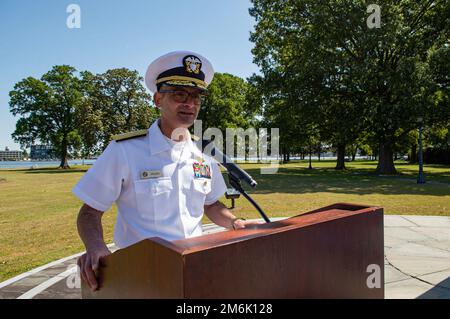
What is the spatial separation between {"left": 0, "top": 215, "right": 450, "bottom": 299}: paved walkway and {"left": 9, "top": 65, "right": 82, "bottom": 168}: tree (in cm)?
4643

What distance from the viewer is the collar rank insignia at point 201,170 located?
6.65 feet

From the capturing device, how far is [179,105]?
1907 millimetres

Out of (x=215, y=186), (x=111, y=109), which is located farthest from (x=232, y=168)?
(x=111, y=109)

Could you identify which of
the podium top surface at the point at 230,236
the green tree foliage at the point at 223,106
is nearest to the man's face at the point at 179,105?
the podium top surface at the point at 230,236

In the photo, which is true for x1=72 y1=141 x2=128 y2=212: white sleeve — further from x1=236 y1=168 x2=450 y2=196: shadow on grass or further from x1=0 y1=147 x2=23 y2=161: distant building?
x1=0 y1=147 x2=23 y2=161: distant building

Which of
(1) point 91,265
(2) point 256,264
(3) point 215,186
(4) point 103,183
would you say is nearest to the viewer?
(2) point 256,264

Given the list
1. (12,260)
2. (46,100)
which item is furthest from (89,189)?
(46,100)

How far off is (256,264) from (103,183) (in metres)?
0.92

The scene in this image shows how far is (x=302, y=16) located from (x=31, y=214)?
21.5m

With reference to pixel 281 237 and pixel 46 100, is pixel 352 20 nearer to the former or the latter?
pixel 281 237

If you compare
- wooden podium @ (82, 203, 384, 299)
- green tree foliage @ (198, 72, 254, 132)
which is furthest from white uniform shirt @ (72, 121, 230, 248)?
green tree foliage @ (198, 72, 254, 132)

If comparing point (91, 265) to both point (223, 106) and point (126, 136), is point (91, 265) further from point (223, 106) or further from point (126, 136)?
point (223, 106)

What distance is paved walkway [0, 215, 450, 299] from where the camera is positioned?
3672 mm

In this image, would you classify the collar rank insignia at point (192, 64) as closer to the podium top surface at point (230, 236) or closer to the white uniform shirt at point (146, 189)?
the white uniform shirt at point (146, 189)
